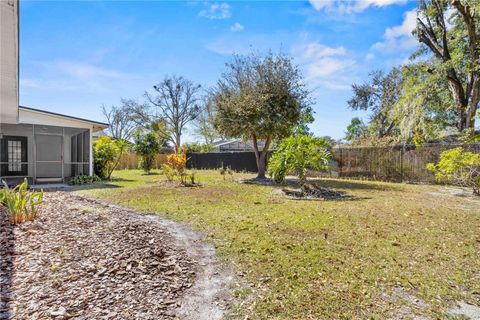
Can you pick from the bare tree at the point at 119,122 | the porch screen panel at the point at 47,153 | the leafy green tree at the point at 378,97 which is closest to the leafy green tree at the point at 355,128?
the leafy green tree at the point at 378,97

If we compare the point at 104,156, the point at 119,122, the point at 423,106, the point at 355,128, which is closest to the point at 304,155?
the point at 104,156

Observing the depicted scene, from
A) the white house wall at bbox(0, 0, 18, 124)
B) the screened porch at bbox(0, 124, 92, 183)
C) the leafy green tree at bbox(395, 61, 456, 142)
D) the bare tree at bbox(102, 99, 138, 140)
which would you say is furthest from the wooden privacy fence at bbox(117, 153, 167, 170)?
the white house wall at bbox(0, 0, 18, 124)

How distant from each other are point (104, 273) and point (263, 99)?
10240 mm

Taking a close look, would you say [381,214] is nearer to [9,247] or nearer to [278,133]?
[9,247]

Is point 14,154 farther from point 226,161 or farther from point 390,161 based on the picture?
point 390,161

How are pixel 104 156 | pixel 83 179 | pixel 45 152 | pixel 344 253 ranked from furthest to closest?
pixel 104 156, pixel 45 152, pixel 83 179, pixel 344 253

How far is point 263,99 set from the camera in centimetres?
1200

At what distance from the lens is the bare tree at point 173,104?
3412cm

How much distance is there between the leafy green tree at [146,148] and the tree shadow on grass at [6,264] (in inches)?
551

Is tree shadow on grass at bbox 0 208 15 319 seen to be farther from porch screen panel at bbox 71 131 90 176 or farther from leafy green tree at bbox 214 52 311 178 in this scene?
leafy green tree at bbox 214 52 311 178

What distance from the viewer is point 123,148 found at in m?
14.9

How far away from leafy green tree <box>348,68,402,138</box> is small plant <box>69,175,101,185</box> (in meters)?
21.9

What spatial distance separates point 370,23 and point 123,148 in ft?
42.6

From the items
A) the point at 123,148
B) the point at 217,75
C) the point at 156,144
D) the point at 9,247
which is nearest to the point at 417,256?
the point at 9,247
